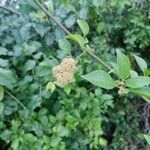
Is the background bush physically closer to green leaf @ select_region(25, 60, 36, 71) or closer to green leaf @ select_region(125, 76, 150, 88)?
green leaf @ select_region(25, 60, 36, 71)

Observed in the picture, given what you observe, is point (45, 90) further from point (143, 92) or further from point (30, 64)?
point (143, 92)

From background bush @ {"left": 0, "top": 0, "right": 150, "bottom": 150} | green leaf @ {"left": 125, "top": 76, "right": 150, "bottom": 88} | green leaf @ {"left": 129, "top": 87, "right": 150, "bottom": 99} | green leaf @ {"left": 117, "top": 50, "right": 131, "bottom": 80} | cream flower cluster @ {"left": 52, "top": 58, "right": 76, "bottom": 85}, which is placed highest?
cream flower cluster @ {"left": 52, "top": 58, "right": 76, "bottom": 85}

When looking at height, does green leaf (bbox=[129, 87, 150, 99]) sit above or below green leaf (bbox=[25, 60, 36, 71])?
above

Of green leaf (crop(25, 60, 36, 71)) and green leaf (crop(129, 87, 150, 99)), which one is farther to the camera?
green leaf (crop(25, 60, 36, 71))

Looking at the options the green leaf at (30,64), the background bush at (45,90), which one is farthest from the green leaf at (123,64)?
the green leaf at (30,64)

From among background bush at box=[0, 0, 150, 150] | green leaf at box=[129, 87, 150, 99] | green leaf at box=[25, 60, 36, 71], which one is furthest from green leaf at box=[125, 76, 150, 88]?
green leaf at box=[25, 60, 36, 71]

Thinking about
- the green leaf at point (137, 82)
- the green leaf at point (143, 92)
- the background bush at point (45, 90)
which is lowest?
the background bush at point (45, 90)

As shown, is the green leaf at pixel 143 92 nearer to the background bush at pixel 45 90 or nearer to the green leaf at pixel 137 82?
the green leaf at pixel 137 82

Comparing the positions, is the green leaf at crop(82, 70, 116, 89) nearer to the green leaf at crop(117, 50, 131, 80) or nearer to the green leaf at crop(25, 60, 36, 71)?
the green leaf at crop(117, 50, 131, 80)

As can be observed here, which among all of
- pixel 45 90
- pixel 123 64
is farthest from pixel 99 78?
pixel 45 90

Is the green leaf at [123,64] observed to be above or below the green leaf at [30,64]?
above
